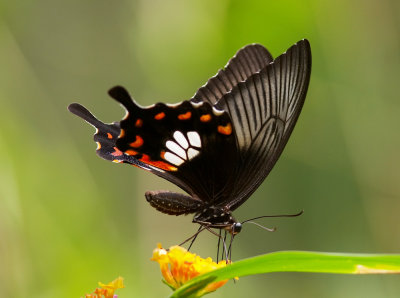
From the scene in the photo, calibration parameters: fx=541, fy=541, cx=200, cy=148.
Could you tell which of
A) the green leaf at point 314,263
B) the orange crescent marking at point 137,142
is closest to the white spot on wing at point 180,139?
the orange crescent marking at point 137,142

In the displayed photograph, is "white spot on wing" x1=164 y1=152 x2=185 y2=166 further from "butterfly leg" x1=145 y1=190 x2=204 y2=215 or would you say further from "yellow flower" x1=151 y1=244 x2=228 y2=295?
"yellow flower" x1=151 y1=244 x2=228 y2=295

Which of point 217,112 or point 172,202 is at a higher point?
point 217,112

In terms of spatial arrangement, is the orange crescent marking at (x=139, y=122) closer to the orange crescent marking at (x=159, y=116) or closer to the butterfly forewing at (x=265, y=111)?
the orange crescent marking at (x=159, y=116)

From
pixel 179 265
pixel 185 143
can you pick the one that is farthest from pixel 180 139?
pixel 179 265

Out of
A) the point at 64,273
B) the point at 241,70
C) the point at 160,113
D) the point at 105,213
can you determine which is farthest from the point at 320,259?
the point at 105,213

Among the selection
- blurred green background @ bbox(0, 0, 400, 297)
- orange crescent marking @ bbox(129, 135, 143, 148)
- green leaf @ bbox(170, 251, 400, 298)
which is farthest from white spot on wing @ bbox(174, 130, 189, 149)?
blurred green background @ bbox(0, 0, 400, 297)

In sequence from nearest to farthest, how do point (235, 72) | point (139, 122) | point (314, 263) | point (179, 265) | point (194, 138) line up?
point (314, 263) < point (179, 265) < point (139, 122) < point (194, 138) < point (235, 72)

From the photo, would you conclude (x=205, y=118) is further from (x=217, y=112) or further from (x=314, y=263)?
(x=314, y=263)
